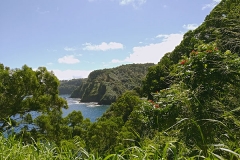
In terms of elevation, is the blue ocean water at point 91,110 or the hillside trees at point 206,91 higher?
the hillside trees at point 206,91

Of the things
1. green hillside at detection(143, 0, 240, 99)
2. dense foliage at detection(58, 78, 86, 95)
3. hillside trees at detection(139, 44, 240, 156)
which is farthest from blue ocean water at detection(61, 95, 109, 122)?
dense foliage at detection(58, 78, 86, 95)

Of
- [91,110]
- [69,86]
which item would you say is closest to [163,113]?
[91,110]

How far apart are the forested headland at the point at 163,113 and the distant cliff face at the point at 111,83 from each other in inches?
2658

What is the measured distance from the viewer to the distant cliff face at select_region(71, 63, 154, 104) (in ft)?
318

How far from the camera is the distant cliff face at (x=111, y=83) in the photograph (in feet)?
318

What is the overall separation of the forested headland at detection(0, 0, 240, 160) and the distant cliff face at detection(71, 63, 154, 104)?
6751cm

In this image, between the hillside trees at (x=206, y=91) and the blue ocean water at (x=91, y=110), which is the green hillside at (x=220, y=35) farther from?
the blue ocean water at (x=91, y=110)

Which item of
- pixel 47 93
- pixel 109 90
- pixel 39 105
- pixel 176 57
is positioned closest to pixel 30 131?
pixel 39 105

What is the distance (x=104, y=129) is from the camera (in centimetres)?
1873

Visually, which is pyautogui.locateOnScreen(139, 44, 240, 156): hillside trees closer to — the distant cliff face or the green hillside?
the green hillside

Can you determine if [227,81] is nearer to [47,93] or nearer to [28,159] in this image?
[28,159]

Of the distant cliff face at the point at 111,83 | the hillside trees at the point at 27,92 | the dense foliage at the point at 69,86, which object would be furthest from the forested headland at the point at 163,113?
the dense foliage at the point at 69,86

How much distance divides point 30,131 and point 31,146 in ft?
32.9

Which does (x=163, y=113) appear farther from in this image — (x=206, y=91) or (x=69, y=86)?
(x=69, y=86)
